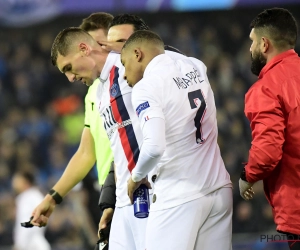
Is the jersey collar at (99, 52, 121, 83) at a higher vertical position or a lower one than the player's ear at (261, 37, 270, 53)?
higher

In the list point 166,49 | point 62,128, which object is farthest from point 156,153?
point 62,128

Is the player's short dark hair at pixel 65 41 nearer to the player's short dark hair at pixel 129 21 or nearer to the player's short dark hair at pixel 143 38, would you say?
the player's short dark hair at pixel 129 21

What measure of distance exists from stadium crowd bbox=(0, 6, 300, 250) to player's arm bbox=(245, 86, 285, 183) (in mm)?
8034

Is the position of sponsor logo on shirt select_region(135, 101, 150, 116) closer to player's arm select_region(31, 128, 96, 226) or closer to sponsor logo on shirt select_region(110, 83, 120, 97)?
sponsor logo on shirt select_region(110, 83, 120, 97)

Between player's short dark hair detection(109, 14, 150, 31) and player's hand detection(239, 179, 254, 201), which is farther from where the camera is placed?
player's short dark hair detection(109, 14, 150, 31)

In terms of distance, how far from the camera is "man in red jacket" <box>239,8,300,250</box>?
13.6 ft

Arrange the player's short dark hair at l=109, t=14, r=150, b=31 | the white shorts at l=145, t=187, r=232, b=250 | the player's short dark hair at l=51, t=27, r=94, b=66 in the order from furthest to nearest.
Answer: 1. the player's short dark hair at l=109, t=14, r=150, b=31
2. the player's short dark hair at l=51, t=27, r=94, b=66
3. the white shorts at l=145, t=187, r=232, b=250

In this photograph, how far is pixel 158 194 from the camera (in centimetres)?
437

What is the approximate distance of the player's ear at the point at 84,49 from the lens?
5.05 m

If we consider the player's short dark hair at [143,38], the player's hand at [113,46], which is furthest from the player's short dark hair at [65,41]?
the player's short dark hair at [143,38]

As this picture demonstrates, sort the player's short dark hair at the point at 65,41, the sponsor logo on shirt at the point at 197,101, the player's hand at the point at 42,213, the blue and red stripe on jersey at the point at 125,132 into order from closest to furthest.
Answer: the sponsor logo on shirt at the point at 197,101
the blue and red stripe on jersey at the point at 125,132
the player's short dark hair at the point at 65,41
the player's hand at the point at 42,213

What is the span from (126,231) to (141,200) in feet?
1.57

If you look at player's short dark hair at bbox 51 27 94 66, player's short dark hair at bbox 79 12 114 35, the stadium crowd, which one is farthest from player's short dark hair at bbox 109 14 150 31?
the stadium crowd

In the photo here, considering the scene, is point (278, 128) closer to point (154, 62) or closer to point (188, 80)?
point (188, 80)
